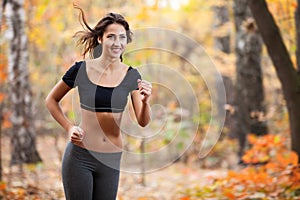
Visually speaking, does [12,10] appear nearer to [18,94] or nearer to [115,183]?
[18,94]

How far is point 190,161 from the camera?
14.9 meters

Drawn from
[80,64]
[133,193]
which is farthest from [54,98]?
[133,193]

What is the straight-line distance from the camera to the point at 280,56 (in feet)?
20.5

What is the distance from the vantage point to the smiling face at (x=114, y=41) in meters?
3.48

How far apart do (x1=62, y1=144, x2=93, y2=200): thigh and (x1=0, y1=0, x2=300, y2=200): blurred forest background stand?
0.51 metres

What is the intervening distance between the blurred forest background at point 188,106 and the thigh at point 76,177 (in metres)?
0.51

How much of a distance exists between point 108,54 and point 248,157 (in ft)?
16.5

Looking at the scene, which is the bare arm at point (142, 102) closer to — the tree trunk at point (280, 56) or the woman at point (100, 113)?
the woman at point (100, 113)

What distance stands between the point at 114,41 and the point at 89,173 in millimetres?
926

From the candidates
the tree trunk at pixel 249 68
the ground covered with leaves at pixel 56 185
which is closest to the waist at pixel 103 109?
the ground covered with leaves at pixel 56 185

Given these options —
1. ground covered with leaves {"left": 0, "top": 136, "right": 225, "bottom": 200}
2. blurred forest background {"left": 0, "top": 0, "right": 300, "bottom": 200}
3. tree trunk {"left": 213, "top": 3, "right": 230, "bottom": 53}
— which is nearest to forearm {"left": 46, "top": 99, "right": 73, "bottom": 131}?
blurred forest background {"left": 0, "top": 0, "right": 300, "bottom": 200}

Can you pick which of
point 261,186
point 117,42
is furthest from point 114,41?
point 261,186

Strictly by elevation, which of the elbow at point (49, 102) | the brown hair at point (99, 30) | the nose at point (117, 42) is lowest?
the elbow at point (49, 102)

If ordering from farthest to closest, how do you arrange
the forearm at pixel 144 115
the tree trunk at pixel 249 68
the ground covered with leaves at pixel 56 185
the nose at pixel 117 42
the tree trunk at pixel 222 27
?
the tree trunk at pixel 222 27, the tree trunk at pixel 249 68, the ground covered with leaves at pixel 56 185, the nose at pixel 117 42, the forearm at pixel 144 115
